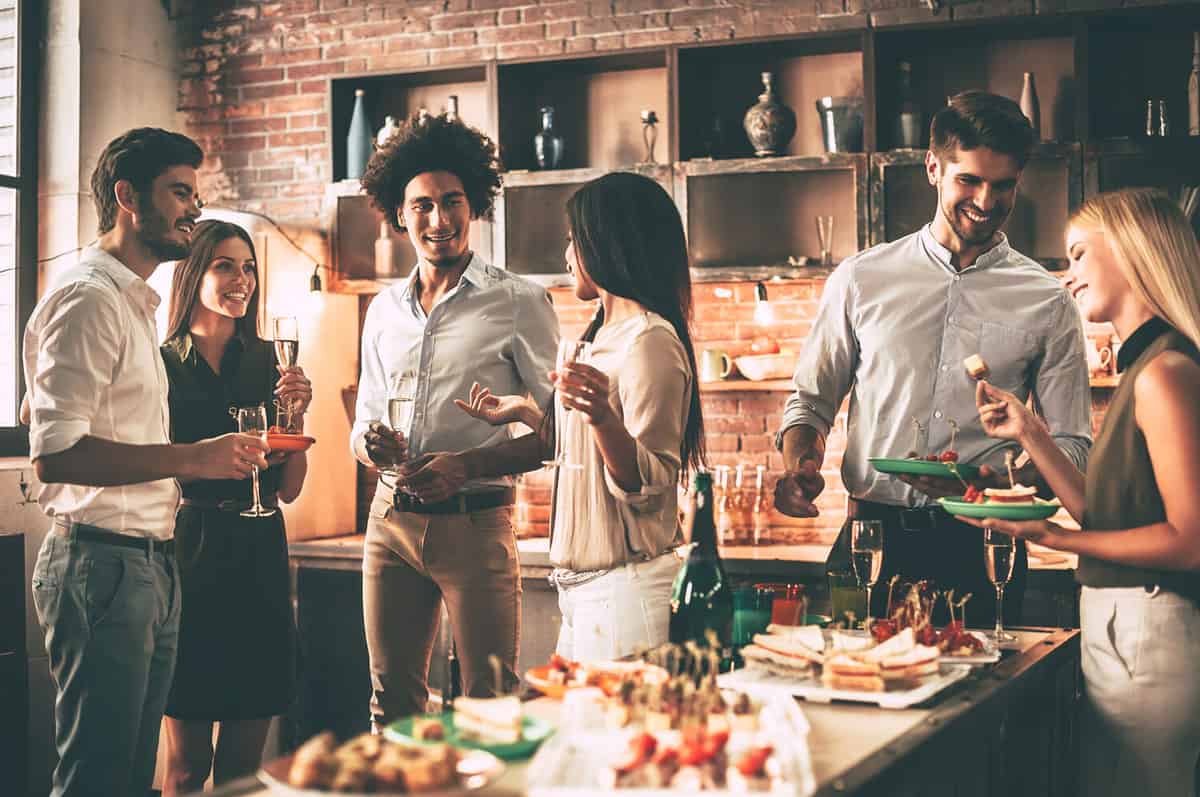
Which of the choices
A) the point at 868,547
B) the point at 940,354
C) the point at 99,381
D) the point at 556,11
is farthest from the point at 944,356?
the point at 556,11

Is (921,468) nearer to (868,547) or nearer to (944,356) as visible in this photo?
(868,547)

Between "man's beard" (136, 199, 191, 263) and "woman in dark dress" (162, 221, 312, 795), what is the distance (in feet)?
1.98

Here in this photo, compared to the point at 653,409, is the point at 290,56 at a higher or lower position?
higher

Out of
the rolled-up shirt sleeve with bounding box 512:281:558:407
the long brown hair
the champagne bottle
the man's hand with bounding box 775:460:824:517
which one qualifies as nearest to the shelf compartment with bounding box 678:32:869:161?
the champagne bottle

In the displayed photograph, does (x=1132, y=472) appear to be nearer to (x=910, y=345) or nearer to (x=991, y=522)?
(x=991, y=522)

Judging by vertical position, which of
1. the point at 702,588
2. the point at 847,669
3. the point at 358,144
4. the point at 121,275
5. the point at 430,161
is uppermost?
the point at 358,144

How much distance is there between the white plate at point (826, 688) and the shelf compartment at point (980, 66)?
304cm

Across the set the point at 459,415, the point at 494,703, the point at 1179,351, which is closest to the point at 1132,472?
the point at 1179,351

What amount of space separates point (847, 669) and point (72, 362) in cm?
168

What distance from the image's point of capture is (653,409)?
2285mm

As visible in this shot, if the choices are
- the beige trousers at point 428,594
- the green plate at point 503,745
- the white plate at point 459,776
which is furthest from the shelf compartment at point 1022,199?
the white plate at point 459,776

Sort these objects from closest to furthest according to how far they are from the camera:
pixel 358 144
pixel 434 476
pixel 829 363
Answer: pixel 434 476
pixel 829 363
pixel 358 144

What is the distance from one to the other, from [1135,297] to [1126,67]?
275 cm

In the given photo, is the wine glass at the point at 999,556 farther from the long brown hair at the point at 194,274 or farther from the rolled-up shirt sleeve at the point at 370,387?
the long brown hair at the point at 194,274
